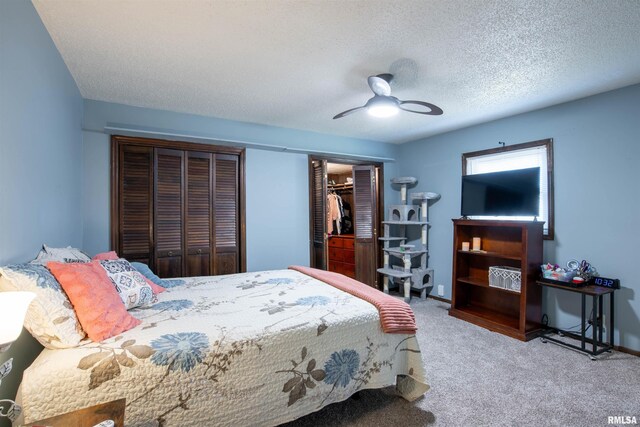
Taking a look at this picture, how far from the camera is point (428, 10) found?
1685 millimetres

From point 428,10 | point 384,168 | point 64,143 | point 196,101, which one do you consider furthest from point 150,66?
point 384,168

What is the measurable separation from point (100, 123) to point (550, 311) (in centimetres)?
523

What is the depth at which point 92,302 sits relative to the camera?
145cm

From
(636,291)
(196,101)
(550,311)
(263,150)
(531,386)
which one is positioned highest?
(196,101)

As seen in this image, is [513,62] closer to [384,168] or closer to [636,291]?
[636,291]

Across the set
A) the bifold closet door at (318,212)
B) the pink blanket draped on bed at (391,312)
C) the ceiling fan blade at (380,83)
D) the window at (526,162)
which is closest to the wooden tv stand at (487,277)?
the window at (526,162)

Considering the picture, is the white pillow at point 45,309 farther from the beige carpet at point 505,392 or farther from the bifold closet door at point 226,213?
the bifold closet door at point 226,213

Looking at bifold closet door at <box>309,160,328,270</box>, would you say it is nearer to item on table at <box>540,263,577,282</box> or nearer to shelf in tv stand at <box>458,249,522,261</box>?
shelf in tv stand at <box>458,249,522,261</box>

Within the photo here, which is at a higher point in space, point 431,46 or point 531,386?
point 431,46

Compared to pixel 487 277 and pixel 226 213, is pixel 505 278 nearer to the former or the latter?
pixel 487 277

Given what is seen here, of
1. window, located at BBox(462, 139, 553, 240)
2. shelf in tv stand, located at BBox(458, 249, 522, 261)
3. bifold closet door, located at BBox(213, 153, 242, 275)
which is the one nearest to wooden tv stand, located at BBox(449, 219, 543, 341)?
shelf in tv stand, located at BBox(458, 249, 522, 261)

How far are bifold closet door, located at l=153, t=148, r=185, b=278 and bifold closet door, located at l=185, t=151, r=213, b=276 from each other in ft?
0.24

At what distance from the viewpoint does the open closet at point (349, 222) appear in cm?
416

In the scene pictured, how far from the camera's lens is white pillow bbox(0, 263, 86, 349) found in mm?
1258
